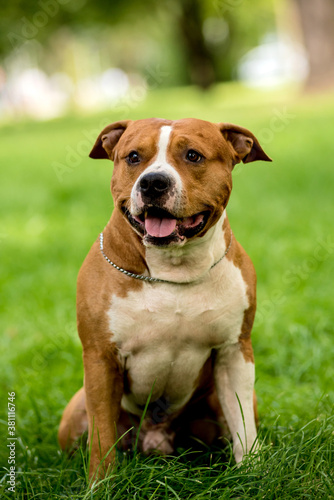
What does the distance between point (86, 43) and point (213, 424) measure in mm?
36261

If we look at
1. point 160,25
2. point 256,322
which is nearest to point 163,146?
point 256,322

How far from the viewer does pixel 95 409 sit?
2809 millimetres

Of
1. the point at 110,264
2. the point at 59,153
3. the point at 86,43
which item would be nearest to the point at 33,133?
the point at 59,153

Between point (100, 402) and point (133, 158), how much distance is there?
101cm

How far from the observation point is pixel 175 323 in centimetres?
274

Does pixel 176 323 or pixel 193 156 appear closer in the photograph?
A: pixel 193 156

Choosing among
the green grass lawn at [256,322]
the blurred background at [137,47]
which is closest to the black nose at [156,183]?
the green grass lawn at [256,322]

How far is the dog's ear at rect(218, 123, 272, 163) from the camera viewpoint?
285cm

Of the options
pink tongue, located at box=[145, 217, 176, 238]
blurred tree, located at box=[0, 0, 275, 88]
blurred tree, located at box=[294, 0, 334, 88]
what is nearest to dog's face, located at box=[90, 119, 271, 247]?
pink tongue, located at box=[145, 217, 176, 238]

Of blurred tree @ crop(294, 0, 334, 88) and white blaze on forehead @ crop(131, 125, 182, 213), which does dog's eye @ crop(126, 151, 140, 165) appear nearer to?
white blaze on forehead @ crop(131, 125, 182, 213)

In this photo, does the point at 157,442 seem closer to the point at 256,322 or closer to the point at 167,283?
the point at 167,283

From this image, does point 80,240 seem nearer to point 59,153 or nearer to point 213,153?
point 213,153

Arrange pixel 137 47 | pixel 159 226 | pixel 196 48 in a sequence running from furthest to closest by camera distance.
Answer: pixel 137 47 < pixel 196 48 < pixel 159 226

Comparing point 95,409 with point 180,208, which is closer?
point 180,208
